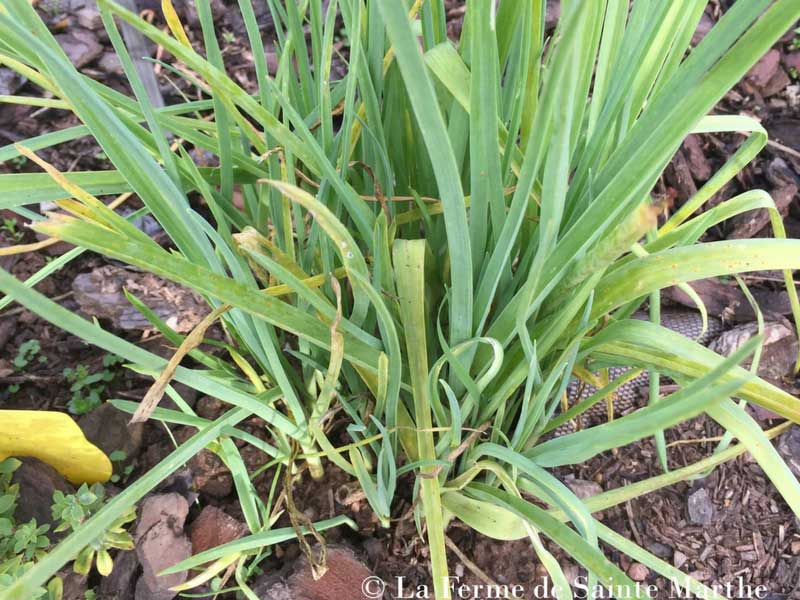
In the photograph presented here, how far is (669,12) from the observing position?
559 mm

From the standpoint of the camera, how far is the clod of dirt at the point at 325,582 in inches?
28.2

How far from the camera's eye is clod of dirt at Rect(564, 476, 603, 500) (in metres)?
0.83

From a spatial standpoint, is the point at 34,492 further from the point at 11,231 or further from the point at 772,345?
the point at 772,345

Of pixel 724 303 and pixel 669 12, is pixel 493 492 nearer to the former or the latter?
pixel 669 12

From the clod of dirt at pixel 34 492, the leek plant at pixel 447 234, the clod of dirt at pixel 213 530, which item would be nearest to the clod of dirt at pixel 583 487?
the leek plant at pixel 447 234

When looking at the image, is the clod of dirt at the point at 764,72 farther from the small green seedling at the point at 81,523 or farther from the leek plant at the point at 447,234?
the small green seedling at the point at 81,523

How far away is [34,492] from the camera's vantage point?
0.77 m

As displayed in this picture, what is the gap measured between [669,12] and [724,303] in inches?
25.9

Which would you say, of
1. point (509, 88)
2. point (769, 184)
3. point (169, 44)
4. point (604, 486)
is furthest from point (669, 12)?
point (769, 184)

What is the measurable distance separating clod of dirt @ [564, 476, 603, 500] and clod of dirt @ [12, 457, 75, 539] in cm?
69

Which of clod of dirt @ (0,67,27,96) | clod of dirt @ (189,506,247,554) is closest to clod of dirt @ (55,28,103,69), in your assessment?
clod of dirt @ (0,67,27,96)

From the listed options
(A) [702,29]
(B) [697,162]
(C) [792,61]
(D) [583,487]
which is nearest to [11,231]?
(D) [583,487]

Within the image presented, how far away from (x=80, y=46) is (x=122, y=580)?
1145mm

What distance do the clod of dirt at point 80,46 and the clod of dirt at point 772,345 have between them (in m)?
1.41
